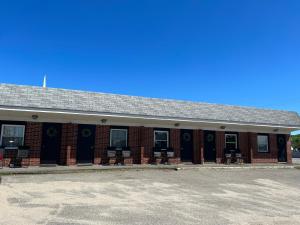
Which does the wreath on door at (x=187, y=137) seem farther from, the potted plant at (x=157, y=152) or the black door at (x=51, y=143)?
the black door at (x=51, y=143)

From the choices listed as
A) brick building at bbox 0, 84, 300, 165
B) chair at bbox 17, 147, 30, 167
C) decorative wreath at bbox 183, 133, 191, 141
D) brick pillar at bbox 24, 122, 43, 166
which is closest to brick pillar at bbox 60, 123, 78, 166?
brick building at bbox 0, 84, 300, 165

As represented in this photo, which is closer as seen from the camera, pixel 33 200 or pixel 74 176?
pixel 33 200

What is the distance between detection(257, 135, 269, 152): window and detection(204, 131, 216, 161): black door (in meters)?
3.96

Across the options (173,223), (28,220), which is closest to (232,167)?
(173,223)

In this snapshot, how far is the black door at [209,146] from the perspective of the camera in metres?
20.8

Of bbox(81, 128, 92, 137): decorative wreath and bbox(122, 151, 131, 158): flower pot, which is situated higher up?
bbox(81, 128, 92, 137): decorative wreath

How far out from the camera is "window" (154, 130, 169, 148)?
63.3ft

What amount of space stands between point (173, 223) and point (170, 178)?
22.7 ft

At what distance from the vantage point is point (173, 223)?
6.91 metres

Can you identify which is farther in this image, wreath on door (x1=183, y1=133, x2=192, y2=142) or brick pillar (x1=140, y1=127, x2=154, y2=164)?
wreath on door (x1=183, y1=133, x2=192, y2=142)

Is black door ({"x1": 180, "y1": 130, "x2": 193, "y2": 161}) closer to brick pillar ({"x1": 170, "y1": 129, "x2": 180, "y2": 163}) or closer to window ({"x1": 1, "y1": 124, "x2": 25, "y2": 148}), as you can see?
brick pillar ({"x1": 170, "y1": 129, "x2": 180, "y2": 163})

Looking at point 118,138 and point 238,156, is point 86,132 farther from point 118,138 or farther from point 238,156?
point 238,156

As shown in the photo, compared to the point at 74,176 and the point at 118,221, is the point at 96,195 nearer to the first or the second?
the point at 118,221

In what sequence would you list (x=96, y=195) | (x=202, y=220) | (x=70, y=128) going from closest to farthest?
(x=202, y=220) → (x=96, y=195) → (x=70, y=128)
